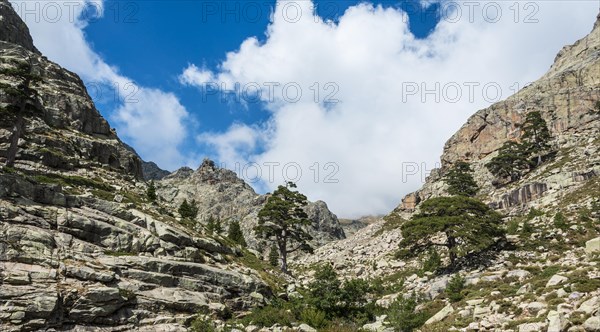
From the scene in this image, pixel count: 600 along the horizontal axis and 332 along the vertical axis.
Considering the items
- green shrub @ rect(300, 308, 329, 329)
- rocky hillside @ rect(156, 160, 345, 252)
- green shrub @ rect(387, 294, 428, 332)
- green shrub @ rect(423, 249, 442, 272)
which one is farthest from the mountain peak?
green shrub @ rect(387, 294, 428, 332)

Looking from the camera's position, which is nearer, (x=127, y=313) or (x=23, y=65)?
(x=127, y=313)

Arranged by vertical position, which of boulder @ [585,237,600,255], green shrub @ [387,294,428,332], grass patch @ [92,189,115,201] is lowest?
green shrub @ [387,294,428,332]

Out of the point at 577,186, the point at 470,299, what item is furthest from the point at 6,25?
the point at 577,186

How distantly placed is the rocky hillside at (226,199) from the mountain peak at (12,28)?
192 ft

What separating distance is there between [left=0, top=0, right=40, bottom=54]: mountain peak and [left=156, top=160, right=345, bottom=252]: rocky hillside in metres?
58.5

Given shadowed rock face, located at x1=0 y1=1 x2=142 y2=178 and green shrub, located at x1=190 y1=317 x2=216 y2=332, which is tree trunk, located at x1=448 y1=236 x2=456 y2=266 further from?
shadowed rock face, located at x1=0 y1=1 x2=142 y2=178

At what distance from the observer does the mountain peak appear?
80625 mm

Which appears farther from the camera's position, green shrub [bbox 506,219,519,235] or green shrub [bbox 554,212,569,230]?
green shrub [bbox 506,219,519,235]

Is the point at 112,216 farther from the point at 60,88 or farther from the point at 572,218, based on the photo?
the point at 60,88

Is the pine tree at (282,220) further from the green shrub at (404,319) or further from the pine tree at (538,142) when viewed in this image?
the pine tree at (538,142)

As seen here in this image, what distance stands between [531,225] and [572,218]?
3.43 meters

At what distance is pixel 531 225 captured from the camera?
3766cm

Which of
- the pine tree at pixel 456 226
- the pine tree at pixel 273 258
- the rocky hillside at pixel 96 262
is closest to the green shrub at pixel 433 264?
the pine tree at pixel 456 226

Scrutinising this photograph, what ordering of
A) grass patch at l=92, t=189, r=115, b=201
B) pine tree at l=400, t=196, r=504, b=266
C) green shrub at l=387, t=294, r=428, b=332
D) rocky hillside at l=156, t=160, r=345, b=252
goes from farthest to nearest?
1. rocky hillside at l=156, t=160, r=345, b=252
2. pine tree at l=400, t=196, r=504, b=266
3. grass patch at l=92, t=189, r=115, b=201
4. green shrub at l=387, t=294, r=428, b=332
